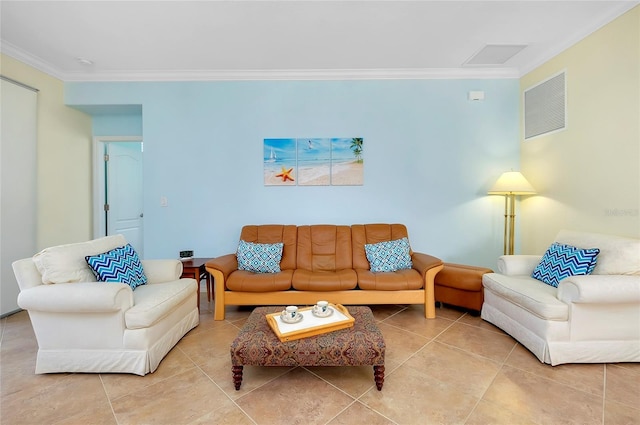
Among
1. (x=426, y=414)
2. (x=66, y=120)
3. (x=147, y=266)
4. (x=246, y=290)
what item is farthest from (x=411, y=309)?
(x=66, y=120)

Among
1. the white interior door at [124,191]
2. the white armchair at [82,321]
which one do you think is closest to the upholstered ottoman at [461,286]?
the white armchair at [82,321]

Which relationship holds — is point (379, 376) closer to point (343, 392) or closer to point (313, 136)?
point (343, 392)

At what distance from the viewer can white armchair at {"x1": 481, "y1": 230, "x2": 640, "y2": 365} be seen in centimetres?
180

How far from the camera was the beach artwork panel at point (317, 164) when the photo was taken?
3395mm

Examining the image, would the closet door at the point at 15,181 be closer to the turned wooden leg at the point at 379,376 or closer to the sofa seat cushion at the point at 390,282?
the sofa seat cushion at the point at 390,282

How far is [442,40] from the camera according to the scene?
2.68 m

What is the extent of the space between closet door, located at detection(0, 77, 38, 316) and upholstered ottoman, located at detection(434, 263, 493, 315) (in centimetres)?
456

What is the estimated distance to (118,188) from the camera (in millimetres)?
4082

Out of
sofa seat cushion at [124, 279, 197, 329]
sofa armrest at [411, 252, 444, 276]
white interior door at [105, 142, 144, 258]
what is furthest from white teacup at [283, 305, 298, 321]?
white interior door at [105, 142, 144, 258]

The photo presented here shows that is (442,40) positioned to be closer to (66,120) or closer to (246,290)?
(246,290)

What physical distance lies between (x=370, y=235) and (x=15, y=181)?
3931 millimetres

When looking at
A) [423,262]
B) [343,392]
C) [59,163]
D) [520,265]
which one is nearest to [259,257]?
[343,392]

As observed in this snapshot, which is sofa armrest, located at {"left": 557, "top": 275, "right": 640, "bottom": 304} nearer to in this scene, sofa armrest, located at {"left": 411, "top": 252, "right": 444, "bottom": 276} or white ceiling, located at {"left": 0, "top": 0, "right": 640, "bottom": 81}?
sofa armrest, located at {"left": 411, "top": 252, "right": 444, "bottom": 276}

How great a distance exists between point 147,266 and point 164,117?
1987mm
